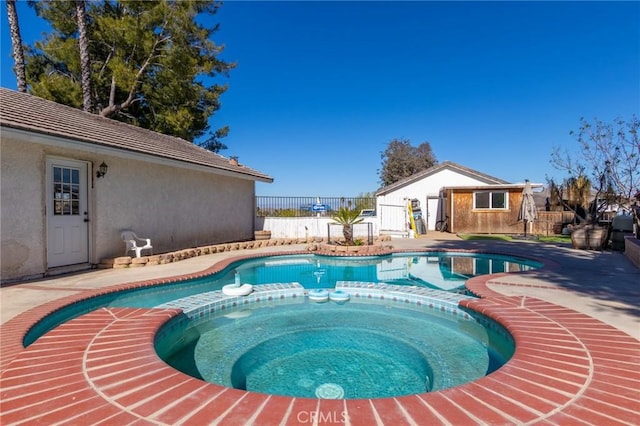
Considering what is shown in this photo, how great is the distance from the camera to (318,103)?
30.5 m

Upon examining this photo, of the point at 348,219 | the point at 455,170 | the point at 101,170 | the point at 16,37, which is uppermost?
the point at 16,37

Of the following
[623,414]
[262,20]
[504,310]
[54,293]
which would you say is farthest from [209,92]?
[623,414]

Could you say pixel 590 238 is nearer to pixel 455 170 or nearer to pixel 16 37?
pixel 455 170

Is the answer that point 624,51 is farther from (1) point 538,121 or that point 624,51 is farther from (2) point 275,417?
(2) point 275,417

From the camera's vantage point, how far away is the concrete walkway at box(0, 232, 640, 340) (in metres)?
5.17

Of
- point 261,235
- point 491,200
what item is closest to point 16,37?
point 261,235

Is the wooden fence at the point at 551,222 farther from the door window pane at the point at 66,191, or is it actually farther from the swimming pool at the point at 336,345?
the door window pane at the point at 66,191

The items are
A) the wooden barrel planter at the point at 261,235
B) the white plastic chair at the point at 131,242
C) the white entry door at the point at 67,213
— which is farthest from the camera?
the wooden barrel planter at the point at 261,235


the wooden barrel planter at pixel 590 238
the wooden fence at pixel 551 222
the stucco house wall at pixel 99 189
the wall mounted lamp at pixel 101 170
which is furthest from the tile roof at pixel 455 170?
the wall mounted lamp at pixel 101 170

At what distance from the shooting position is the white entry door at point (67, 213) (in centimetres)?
853

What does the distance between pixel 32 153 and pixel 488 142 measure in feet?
117

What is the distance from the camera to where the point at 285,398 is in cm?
264
